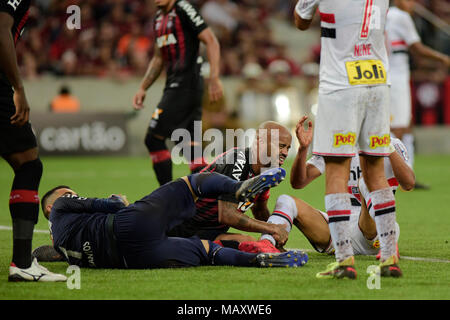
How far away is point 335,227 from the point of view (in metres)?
5.04

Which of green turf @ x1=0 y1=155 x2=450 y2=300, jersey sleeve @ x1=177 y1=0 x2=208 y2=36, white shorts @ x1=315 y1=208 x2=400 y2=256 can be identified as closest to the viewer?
green turf @ x1=0 y1=155 x2=450 y2=300

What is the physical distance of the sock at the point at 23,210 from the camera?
5.09m

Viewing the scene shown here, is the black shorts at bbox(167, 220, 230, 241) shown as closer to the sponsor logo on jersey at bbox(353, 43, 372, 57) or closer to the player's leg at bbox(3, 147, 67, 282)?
the player's leg at bbox(3, 147, 67, 282)

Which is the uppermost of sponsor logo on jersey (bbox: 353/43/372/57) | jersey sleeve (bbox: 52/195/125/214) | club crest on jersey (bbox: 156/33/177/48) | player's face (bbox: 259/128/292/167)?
club crest on jersey (bbox: 156/33/177/48)

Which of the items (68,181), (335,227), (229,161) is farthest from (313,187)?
(335,227)

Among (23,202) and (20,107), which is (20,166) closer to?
(23,202)

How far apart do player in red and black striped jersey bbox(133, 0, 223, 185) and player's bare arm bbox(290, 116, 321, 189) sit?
9.35 feet

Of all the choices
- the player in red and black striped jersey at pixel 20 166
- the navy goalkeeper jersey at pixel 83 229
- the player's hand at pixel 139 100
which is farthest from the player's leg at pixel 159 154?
the player in red and black striped jersey at pixel 20 166

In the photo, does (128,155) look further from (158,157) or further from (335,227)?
(335,227)

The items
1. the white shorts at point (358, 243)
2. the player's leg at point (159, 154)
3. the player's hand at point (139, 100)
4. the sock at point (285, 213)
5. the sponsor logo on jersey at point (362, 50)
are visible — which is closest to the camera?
the sponsor logo on jersey at point (362, 50)

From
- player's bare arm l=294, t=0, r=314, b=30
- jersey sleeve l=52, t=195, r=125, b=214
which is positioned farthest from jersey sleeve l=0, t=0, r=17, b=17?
player's bare arm l=294, t=0, r=314, b=30

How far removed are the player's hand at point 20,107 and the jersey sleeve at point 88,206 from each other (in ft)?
3.17

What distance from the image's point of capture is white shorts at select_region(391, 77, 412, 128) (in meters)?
11.7

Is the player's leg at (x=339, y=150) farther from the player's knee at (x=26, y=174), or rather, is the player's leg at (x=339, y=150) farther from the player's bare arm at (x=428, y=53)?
the player's bare arm at (x=428, y=53)
